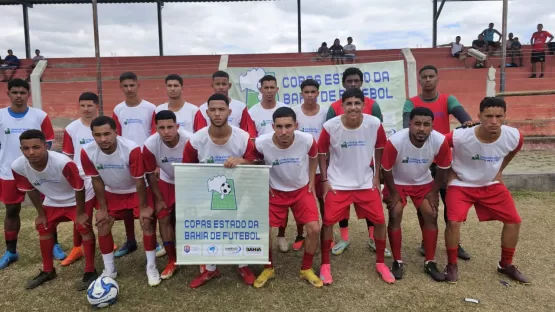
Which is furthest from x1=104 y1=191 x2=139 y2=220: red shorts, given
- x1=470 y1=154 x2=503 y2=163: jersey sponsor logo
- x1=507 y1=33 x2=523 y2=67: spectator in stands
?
x1=507 y1=33 x2=523 y2=67: spectator in stands

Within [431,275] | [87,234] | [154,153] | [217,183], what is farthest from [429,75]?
[87,234]

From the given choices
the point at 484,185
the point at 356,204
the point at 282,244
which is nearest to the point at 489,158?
the point at 484,185

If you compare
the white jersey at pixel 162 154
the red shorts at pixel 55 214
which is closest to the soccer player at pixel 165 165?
the white jersey at pixel 162 154

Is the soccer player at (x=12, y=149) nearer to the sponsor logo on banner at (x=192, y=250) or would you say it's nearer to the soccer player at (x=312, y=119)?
the sponsor logo on banner at (x=192, y=250)

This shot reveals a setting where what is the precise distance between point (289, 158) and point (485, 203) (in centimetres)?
203

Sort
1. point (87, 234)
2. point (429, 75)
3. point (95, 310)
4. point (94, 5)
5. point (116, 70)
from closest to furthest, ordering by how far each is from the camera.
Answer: point (95, 310) < point (87, 234) < point (429, 75) < point (94, 5) < point (116, 70)

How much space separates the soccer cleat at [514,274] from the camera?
3.74 metres

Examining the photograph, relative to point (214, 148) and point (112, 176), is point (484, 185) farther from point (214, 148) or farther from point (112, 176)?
point (112, 176)

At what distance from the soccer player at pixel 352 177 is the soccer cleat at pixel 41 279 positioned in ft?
8.94

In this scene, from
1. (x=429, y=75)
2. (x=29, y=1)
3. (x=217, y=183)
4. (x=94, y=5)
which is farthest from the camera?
(x=29, y=1)

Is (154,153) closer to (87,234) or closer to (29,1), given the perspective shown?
(87,234)

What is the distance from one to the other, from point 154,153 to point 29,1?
1691 cm

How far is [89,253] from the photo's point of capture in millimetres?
3967

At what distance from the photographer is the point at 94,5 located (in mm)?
7480
